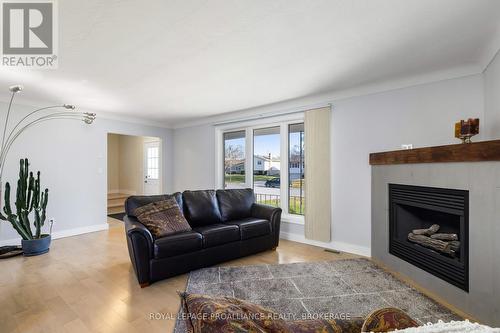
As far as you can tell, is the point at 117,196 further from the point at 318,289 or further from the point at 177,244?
the point at 318,289

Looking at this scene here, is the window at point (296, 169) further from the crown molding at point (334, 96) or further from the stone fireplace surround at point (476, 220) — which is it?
the stone fireplace surround at point (476, 220)

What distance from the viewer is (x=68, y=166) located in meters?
4.28

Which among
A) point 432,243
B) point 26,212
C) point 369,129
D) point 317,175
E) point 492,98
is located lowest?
point 432,243

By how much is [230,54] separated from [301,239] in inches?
119

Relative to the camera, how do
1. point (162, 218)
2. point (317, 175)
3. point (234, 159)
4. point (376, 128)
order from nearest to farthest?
point (162, 218) < point (376, 128) < point (317, 175) < point (234, 159)

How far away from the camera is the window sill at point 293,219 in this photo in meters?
4.01

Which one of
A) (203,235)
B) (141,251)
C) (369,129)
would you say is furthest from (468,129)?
(141,251)

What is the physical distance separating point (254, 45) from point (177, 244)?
2.20 metres

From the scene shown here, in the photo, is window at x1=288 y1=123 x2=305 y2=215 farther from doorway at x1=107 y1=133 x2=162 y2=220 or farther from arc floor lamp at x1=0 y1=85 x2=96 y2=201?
doorway at x1=107 y1=133 x2=162 y2=220

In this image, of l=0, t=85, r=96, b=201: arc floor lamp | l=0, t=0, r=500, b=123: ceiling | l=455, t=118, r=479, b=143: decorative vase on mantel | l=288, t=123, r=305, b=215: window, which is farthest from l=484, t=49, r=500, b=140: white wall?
l=0, t=85, r=96, b=201: arc floor lamp

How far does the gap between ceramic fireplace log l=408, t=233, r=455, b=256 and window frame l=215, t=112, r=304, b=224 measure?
1.69 m

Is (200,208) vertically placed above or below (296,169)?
below

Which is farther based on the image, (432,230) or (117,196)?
(117,196)

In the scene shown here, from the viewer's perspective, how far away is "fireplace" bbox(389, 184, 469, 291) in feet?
6.64
